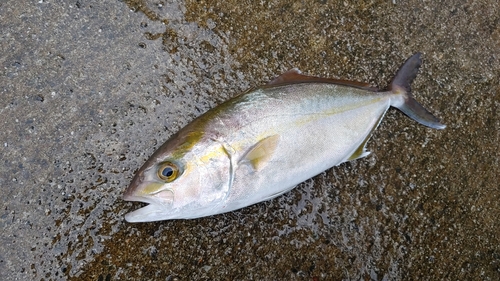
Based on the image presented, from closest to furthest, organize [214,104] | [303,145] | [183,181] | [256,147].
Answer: [183,181] < [256,147] < [303,145] < [214,104]

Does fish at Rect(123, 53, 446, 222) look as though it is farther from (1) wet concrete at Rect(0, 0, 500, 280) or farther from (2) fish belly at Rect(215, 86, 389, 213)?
(1) wet concrete at Rect(0, 0, 500, 280)

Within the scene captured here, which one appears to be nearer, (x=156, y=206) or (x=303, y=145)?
(x=156, y=206)

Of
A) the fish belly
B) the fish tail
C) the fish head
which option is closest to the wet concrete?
the fish tail

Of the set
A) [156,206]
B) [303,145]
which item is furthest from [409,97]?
[156,206]

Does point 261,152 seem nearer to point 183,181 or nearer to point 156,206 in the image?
point 183,181

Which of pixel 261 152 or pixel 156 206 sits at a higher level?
pixel 261 152

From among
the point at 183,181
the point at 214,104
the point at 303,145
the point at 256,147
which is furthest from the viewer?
the point at 214,104

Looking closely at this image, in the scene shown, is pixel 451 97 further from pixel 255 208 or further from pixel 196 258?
pixel 196 258
